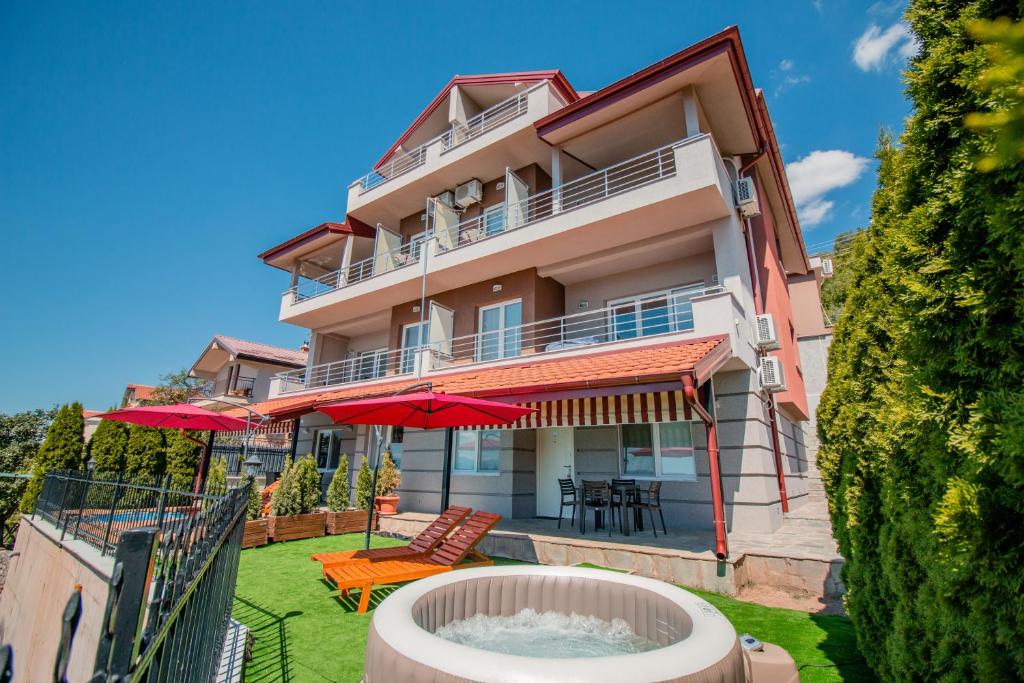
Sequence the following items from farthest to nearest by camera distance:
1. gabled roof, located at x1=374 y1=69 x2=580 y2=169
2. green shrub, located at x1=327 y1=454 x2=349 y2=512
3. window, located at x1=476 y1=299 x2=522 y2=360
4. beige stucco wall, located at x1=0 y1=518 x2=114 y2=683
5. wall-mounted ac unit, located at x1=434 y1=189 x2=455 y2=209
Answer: wall-mounted ac unit, located at x1=434 y1=189 x2=455 y2=209, gabled roof, located at x1=374 y1=69 x2=580 y2=169, window, located at x1=476 y1=299 x2=522 y2=360, green shrub, located at x1=327 y1=454 x2=349 y2=512, beige stucco wall, located at x1=0 y1=518 x2=114 y2=683

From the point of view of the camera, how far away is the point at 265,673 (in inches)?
181

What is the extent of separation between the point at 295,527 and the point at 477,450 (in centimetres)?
536

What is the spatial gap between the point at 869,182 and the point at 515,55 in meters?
16.9

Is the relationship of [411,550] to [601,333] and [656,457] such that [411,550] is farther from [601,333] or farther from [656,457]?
[601,333]

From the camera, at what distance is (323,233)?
63.4ft

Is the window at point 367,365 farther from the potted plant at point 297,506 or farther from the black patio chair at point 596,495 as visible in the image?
the black patio chair at point 596,495

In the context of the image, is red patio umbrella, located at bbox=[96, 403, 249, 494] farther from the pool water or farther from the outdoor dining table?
the outdoor dining table

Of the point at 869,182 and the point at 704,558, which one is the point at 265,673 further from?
the point at 869,182

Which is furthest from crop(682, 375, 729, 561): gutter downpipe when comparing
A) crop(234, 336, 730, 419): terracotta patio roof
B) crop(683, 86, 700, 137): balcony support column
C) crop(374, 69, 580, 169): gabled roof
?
crop(374, 69, 580, 169): gabled roof

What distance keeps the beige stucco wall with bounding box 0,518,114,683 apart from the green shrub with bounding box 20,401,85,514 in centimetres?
410

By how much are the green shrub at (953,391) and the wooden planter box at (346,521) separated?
38.5 ft

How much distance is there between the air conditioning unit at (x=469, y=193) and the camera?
16.5 metres

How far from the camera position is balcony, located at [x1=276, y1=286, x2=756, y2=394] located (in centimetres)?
1007

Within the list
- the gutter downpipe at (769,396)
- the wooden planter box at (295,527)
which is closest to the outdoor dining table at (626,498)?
the gutter downpipe at (769,396)
